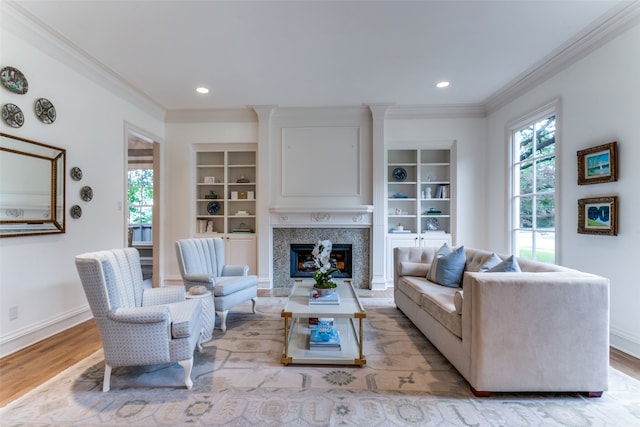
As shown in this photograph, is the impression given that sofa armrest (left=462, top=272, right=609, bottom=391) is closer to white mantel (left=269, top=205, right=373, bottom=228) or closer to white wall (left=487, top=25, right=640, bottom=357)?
white wall (left=487, top=25, right=640, bottom=357)

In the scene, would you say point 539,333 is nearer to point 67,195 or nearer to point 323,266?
point 323,266

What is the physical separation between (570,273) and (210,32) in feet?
11.7

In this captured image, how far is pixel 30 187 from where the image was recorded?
2.63 meters

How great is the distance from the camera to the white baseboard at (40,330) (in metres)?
2.43

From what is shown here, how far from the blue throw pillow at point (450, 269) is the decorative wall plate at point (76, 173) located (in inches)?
160

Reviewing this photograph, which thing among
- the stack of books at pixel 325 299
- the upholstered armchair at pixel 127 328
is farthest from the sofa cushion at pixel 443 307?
the upholstered armchair at pixel 127 328

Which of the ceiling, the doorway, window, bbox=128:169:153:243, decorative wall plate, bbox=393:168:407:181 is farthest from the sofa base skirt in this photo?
window, bbox=128:169:153:243

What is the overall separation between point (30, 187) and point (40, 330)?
53.0 inches

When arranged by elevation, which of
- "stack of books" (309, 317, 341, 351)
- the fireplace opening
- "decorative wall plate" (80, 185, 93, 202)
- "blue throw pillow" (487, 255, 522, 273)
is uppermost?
"decorative wall plate" (80, 185, 93, 202)

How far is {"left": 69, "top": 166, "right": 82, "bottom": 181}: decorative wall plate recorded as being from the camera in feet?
10.2

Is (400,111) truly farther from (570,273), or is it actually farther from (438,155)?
(570,273)

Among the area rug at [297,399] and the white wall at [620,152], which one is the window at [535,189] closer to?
the white wall at [620,152]

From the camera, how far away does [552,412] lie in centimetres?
173

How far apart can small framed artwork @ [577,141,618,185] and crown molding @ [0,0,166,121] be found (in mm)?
5292
